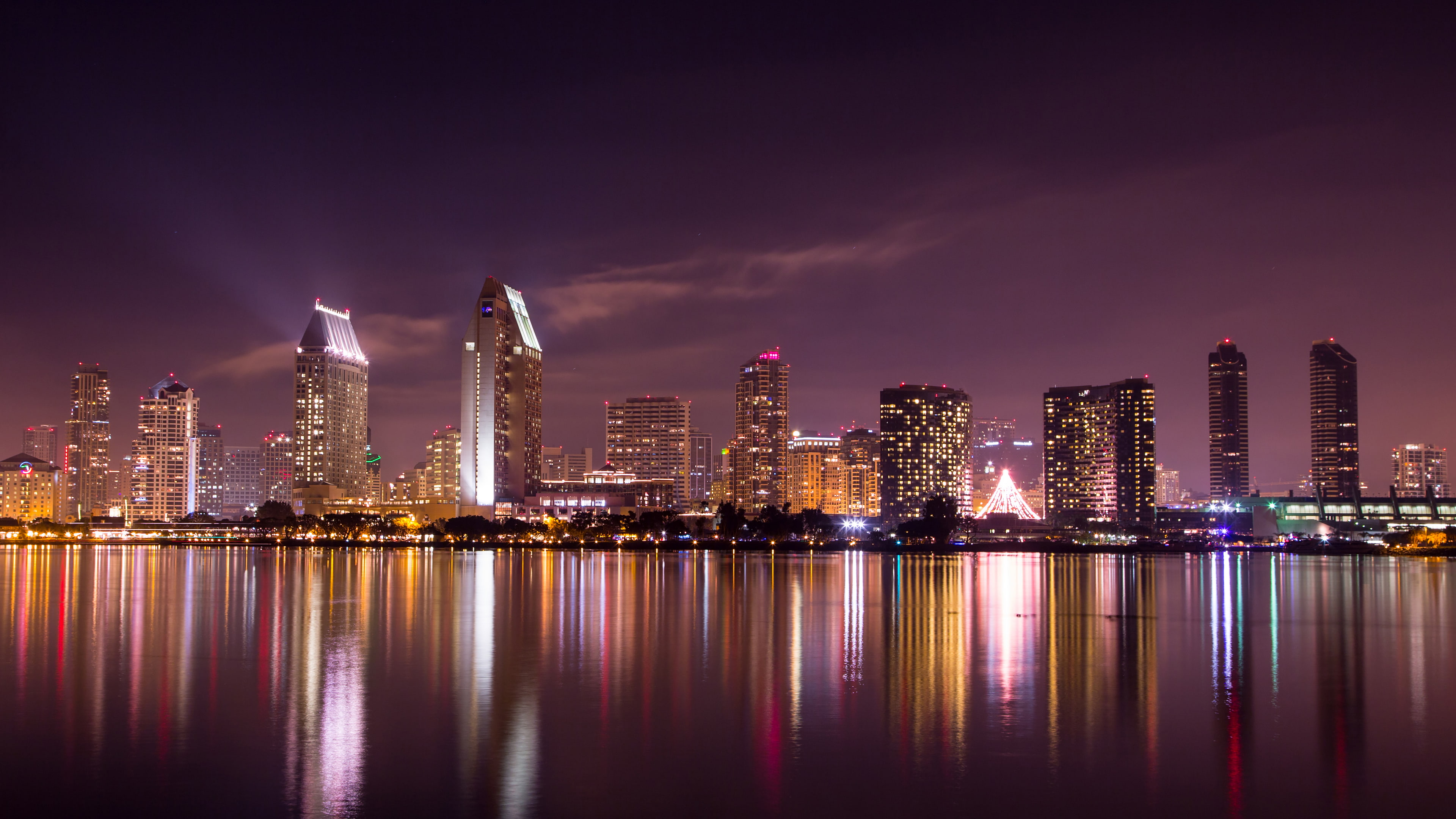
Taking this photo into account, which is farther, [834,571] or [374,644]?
[834,571]

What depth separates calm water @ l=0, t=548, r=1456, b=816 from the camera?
17.3 m

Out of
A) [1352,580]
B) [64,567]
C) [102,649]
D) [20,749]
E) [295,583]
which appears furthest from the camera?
[64,567]

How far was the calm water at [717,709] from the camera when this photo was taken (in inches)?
682

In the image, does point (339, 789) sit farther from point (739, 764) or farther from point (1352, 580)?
point (1352, 580)

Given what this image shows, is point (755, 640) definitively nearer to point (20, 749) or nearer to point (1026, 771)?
point (1026, 771)

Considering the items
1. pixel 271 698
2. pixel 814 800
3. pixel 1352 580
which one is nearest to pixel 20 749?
pixel 271 698

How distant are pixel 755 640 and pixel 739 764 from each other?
730 inches

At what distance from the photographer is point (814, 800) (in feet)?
55.3

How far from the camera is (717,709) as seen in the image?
80.4 ft

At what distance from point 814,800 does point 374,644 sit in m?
22.3

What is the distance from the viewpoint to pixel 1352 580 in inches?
3465

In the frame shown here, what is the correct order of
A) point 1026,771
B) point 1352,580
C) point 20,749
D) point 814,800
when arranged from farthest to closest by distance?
point 1352,580 → point 20,749 → point 1026,771 → point 814,800

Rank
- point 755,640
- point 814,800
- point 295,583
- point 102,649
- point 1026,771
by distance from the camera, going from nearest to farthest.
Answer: point 814,800, point 1026,771, point 102,649, point 755,640, point 295,583

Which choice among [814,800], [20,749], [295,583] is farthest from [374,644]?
[295,583]
